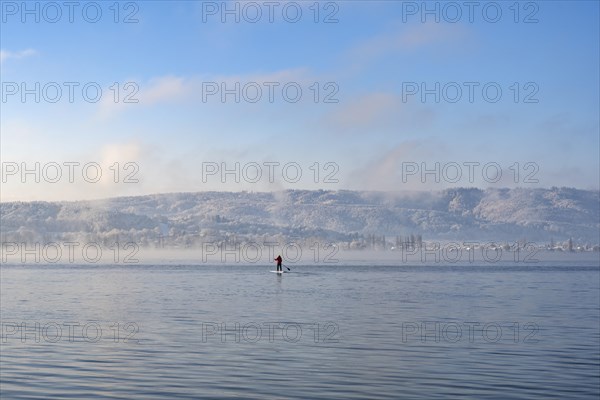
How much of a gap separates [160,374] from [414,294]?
144 ft

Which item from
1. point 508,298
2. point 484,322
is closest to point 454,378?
point 484,322

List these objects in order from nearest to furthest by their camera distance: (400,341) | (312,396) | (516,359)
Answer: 1. (312,396)
2. (516,359)
3. (400,341)

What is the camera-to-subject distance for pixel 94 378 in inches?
1121

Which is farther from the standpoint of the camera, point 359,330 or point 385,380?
point 359,330

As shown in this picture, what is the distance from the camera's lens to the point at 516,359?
3284 centimetres

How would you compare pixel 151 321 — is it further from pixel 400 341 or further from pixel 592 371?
pixel 592 371

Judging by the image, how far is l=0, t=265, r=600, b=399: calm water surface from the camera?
88.9 feet

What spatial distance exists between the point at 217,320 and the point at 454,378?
2041cm

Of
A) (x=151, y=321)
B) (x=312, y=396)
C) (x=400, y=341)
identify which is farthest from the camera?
(x=151, y=321)

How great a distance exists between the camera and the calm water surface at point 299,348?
88.9 ft

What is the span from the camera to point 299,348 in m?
35.2

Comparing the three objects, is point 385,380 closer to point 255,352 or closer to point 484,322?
point 255,352

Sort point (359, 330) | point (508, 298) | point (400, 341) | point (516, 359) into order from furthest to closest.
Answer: point (508, 298) < point (359, 330) < point (400, 341) < point (516, 359)

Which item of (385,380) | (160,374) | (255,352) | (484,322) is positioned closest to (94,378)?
(160,374)
